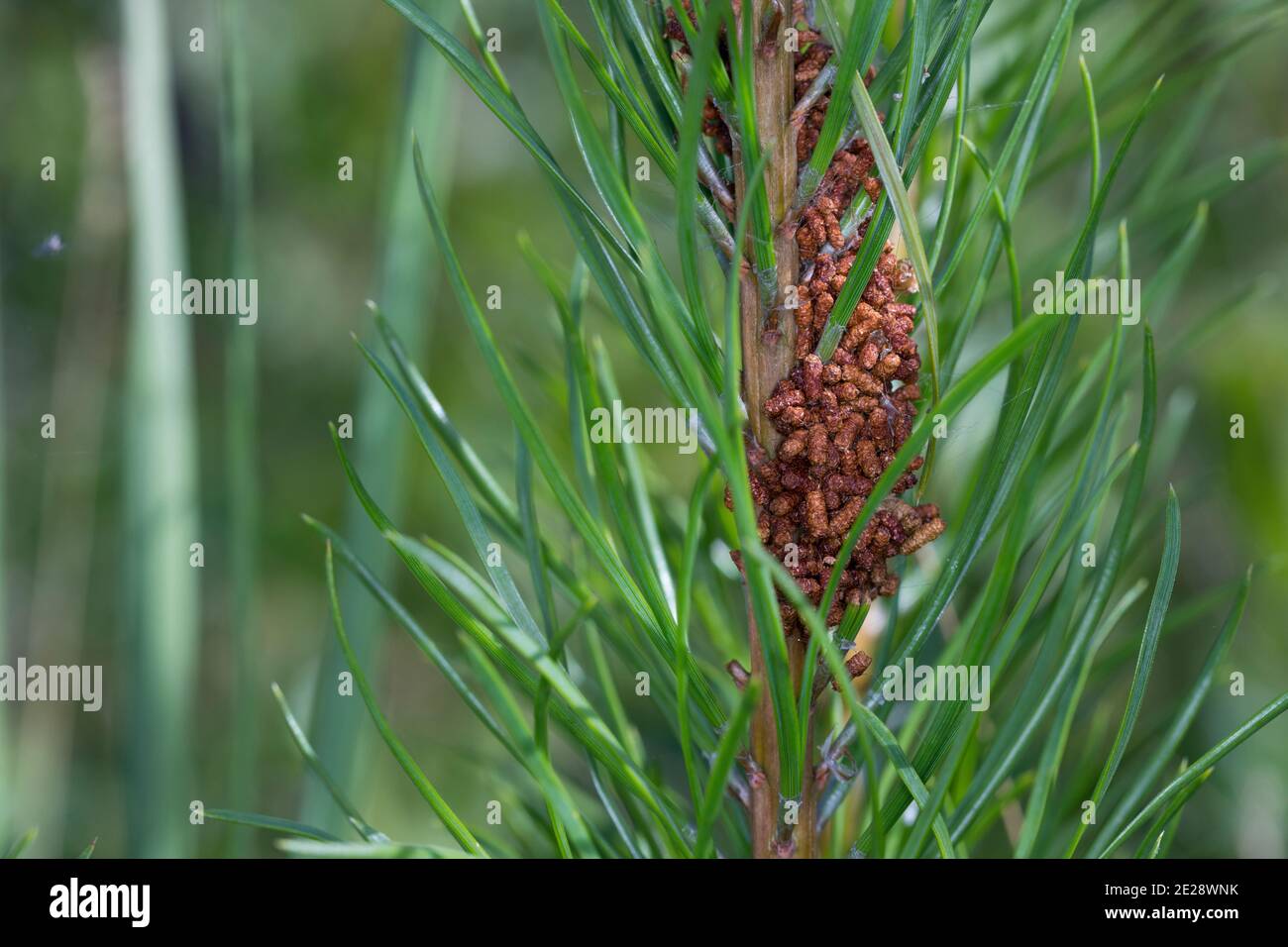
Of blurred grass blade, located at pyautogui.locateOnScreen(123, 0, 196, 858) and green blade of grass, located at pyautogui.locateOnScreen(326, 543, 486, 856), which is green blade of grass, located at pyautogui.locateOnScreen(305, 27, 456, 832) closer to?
blurred grass blade, located at pyautogui.locateOnScreen(123, 0, 196, 858)

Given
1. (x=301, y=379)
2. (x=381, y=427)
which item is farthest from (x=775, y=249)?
(x=301, y=379)

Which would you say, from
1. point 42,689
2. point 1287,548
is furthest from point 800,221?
point 42,689

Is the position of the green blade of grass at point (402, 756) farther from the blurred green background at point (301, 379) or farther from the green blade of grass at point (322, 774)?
the blurred green background at point (301, 379)

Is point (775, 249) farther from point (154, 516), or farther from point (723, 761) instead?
point (154, 516)

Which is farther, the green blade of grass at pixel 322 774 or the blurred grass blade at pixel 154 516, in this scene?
the blurred grass blade at pixel 154 516

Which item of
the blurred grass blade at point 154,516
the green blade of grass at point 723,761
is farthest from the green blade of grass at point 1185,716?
the blurred grass blade at point 154,516

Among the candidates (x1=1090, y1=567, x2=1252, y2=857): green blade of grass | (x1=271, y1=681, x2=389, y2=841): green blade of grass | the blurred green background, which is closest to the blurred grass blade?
the blurred green background
